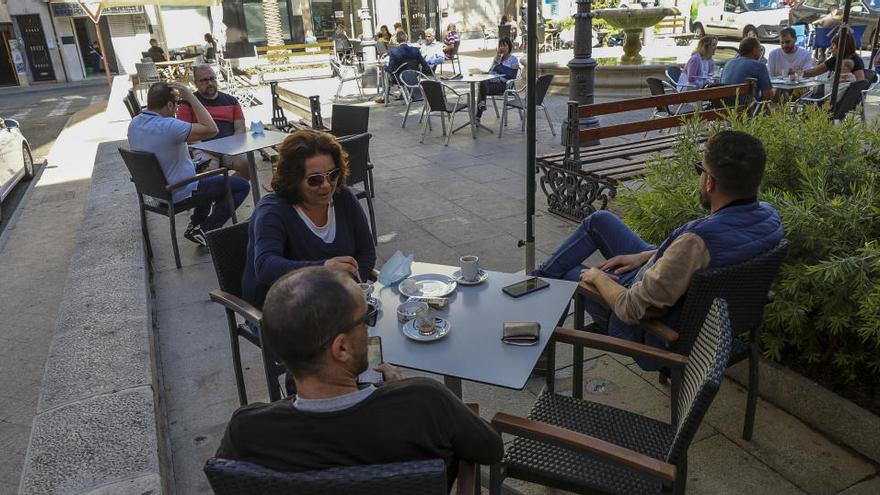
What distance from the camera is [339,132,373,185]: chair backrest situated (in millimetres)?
4680

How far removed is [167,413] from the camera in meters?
3.05

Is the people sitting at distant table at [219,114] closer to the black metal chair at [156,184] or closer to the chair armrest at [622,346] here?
the black metal chair at [156,184]

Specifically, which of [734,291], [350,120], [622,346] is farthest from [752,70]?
[622,346]

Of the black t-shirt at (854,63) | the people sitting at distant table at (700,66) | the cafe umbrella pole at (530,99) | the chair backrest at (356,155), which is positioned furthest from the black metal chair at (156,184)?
the black t-shirt at (854,63)

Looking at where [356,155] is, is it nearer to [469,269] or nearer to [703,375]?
[469,269]

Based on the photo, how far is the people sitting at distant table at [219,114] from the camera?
5793 millimetres

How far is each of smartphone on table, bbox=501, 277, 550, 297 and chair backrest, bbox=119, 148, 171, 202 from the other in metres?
3.03

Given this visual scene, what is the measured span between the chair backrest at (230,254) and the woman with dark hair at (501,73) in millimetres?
6696

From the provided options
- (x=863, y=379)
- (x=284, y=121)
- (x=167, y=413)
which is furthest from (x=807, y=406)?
(x=284, y=121)

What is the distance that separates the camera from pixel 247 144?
17.8ft

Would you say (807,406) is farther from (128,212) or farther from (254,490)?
(128,212)

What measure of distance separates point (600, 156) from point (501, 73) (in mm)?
4525

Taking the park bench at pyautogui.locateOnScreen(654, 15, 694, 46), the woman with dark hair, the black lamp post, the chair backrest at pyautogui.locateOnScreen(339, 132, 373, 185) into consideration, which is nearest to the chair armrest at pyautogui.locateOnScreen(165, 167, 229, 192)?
the chair backrest at pyautogui.locateOnScreen(339, 132, 373, 185)

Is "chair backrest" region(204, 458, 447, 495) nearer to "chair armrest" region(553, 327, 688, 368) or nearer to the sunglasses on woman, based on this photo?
"chair armrest" region(553, 327, 688, 368)
